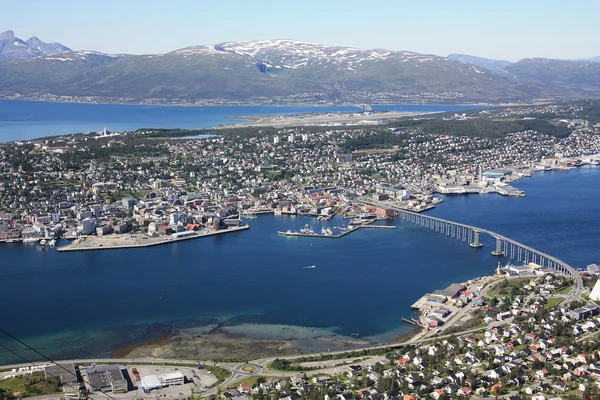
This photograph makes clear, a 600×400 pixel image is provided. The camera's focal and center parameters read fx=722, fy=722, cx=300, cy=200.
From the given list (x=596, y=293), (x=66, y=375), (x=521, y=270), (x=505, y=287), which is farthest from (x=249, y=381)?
A: (x=521, y=270)

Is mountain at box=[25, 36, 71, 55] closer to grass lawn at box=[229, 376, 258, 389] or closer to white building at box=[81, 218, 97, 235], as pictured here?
white building at box=[81, 218, 97, 235]

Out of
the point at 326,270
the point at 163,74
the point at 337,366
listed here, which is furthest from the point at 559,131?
the point at 163,74

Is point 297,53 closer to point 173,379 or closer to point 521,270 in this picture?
point 521,270

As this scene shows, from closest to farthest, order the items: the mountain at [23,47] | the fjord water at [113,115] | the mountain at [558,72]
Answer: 1. the fjord water at [113,115]
2. the mountain at [558,72]
3. the mountain at [23,47]

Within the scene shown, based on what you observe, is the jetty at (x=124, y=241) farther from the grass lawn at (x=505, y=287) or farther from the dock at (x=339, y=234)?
the grass lawn at (x=505, y=287)

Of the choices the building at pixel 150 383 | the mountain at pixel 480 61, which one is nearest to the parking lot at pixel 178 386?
the building at pixel 150 383

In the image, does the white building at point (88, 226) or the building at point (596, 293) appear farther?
the white building at point (88, 226)

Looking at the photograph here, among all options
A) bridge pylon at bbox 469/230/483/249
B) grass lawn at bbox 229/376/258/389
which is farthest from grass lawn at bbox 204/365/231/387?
bridge pylon at bbox 469/230/483/249
